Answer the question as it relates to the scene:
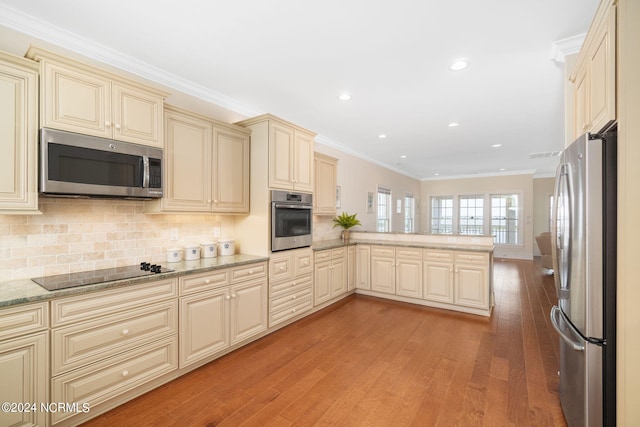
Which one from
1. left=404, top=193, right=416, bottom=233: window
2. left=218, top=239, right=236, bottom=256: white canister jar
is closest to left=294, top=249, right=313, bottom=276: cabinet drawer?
left=218, top=239, right=236, bottom=256: white canister jar

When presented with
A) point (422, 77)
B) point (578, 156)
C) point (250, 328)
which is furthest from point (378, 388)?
point (422, 77)

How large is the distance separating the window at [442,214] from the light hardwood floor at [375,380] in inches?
260

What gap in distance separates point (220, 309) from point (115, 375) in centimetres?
88

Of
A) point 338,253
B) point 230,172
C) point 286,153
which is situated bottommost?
point 338,253

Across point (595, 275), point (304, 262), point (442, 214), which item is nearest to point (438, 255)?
point (304, 262)

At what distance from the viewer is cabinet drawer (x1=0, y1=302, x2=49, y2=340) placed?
1569mm

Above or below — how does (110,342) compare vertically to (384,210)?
below

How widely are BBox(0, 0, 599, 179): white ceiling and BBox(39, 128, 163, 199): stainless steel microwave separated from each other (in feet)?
2.68

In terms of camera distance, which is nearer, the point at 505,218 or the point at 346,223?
the point at 346,223

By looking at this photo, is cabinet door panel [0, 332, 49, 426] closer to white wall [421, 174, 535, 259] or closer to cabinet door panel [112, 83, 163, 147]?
cabinet door panel [112, 83, 163, 147]

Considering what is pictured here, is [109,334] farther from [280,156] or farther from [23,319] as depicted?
[280,156]

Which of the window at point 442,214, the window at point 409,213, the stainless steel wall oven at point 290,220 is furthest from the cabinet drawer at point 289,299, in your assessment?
the window at point 442,214

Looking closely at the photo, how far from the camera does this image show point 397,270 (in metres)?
4.51

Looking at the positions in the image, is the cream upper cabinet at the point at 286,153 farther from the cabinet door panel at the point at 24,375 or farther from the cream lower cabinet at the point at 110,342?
the cabinet door panel at the point at 24,375
